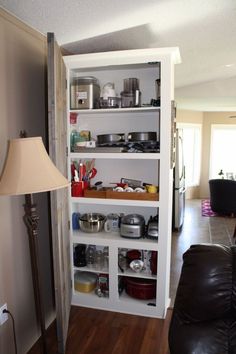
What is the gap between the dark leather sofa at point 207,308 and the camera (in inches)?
44.9

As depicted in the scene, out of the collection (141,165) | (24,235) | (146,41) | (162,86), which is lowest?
(24,235)

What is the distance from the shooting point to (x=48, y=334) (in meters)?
2.27

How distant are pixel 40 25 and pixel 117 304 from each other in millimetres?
2245

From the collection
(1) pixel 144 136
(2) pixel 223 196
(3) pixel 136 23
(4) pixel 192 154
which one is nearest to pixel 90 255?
(1) pixel 144 136

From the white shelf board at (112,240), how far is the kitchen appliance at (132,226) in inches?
1.6

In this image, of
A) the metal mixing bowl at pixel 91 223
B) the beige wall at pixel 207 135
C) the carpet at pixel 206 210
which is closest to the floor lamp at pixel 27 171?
the metal mixing bowl at pixel 91 223

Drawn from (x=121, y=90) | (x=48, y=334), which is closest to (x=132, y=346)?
(x=48, y=334)

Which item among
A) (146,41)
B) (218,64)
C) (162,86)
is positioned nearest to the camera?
(162,86)

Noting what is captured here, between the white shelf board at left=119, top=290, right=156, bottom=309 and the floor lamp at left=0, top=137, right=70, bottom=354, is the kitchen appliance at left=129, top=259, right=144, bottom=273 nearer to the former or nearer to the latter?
the white shelf board at left=119, top=290, right=156, bottom=309

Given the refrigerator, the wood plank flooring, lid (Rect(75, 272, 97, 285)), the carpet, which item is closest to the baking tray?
lid (Rect(75, 272, 97, 285))

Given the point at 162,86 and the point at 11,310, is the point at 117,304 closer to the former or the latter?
the point at 11,310

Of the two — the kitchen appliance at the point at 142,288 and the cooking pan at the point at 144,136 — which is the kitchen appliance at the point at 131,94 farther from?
the kitchen appliance at the point at 142,288

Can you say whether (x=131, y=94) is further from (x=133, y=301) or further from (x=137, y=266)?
(x=133, y=301)

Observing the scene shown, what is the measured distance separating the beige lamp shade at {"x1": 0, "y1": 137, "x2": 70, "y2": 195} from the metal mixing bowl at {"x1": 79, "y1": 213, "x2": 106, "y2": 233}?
1116mm
